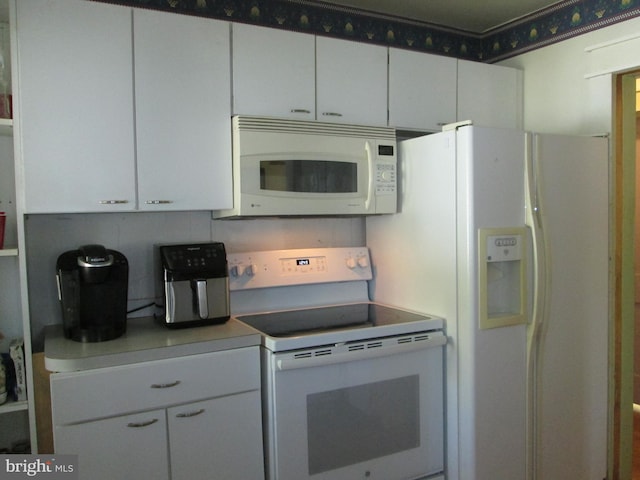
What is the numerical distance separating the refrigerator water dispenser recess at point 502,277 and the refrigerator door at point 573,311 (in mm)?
131

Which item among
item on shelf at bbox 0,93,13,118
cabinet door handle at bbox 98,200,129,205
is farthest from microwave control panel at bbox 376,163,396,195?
item on shelf at bbox 0,93,13,118

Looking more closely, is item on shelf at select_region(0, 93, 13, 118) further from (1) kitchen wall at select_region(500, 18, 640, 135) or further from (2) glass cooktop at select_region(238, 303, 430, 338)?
(1) kitchen wall at select_region(500, 18, 640, 135)

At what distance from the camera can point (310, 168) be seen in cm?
231

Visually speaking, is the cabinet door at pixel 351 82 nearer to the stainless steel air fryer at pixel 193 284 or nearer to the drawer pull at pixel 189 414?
the stainless steel air fryer at pixel 193 284

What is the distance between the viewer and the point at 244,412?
6.60 ft

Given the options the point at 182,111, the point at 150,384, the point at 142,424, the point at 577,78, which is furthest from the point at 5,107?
the point at 577,78

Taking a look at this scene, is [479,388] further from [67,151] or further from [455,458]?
[67,151]

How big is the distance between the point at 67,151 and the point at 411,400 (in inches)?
63.9

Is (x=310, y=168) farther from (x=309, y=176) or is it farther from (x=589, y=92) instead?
(x=589, y=92)

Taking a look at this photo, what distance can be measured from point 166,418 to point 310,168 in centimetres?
113

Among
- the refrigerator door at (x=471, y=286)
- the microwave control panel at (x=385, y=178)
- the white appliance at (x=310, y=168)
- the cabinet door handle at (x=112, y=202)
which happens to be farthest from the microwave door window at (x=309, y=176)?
the cabinet door handle at (x=112, y=202)

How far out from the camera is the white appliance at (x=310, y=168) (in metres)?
2.17

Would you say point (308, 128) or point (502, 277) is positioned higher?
point (308, 128)

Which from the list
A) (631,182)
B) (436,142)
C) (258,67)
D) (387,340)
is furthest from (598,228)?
(258,67)
